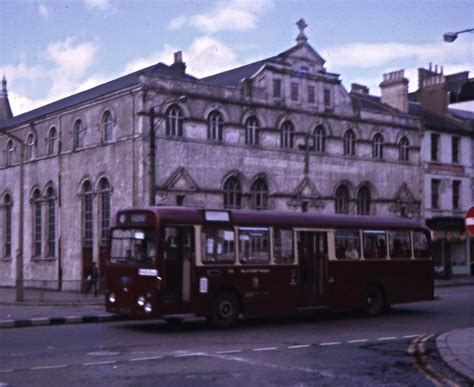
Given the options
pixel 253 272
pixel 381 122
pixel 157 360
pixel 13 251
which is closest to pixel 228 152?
pixel 381 122

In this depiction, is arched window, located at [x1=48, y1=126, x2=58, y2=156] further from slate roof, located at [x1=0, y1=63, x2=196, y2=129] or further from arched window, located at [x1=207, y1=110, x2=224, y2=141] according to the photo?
arched window, located at [x1=207, y1=110, x2=224, y2=141]

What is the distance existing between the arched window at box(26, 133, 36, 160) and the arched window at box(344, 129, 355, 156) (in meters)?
16.9

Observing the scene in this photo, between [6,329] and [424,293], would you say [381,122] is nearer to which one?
[424,293]

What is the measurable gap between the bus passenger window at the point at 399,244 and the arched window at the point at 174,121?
14.6 meters

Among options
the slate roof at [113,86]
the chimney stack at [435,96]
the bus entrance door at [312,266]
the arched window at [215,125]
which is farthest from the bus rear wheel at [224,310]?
the chimney stack at [435,96]

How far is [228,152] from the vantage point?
38.1 meters

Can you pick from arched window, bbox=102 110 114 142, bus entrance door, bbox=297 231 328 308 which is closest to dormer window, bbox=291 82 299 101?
arched window, bbox=102 110 114 142

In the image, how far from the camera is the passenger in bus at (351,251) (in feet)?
74.9

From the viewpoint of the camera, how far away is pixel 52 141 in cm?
4212

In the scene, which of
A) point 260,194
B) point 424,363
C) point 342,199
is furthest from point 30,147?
point 424,363

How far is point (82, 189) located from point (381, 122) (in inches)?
670

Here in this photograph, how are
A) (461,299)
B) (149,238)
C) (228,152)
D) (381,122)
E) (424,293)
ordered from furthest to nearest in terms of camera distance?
(381,122) < (228,152) < (461,299) < (424,293) < (149,238)

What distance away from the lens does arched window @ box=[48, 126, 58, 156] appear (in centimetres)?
4184

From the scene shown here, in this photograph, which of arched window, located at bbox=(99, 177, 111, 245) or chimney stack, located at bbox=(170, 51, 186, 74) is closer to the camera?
arched window, located at bbox=(99, 177, 111, 245)
